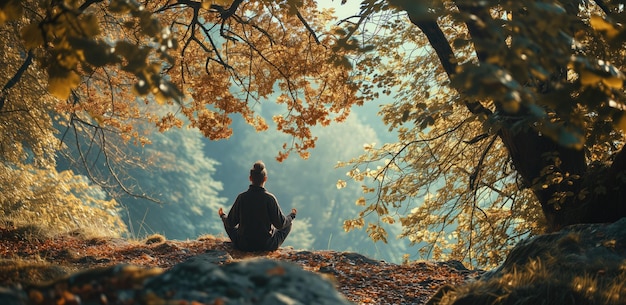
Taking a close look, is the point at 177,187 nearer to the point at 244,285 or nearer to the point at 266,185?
the point at 266,185

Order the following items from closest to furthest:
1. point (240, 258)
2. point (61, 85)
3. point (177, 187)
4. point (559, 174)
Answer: point (61, 85), point (559, 174), point (240, 258), point (177, 187)

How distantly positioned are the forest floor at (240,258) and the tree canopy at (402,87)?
3.20ft

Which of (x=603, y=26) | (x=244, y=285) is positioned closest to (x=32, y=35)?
(x=244, y=285)

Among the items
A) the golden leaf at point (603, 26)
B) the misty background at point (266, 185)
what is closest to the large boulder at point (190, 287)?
the golden leaf at point (603, 26)

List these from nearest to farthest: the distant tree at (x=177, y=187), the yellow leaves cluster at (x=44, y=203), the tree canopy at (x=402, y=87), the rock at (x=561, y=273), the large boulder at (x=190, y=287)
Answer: the large boulder at (x=190, y=287)
the tree canopy at (x=402, y=87)
the rock at (x=561, y=273)
the yellow leaves cluster at (x=44, y=203)
the distant tree at (x=177, y=187)

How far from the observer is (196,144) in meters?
53.4

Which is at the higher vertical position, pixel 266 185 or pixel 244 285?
pixel 266 185

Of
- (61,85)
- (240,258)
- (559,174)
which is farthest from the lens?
(240,258)

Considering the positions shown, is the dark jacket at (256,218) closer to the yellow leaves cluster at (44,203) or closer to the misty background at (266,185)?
the yellow leaves cluster at (44,203)

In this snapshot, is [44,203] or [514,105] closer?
[514,105]

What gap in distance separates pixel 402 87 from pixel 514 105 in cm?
813

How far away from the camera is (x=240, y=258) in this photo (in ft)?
27.2

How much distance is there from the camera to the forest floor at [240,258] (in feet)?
21.4

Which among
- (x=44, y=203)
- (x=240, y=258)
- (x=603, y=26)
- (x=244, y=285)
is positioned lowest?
(x=244, y=285)
